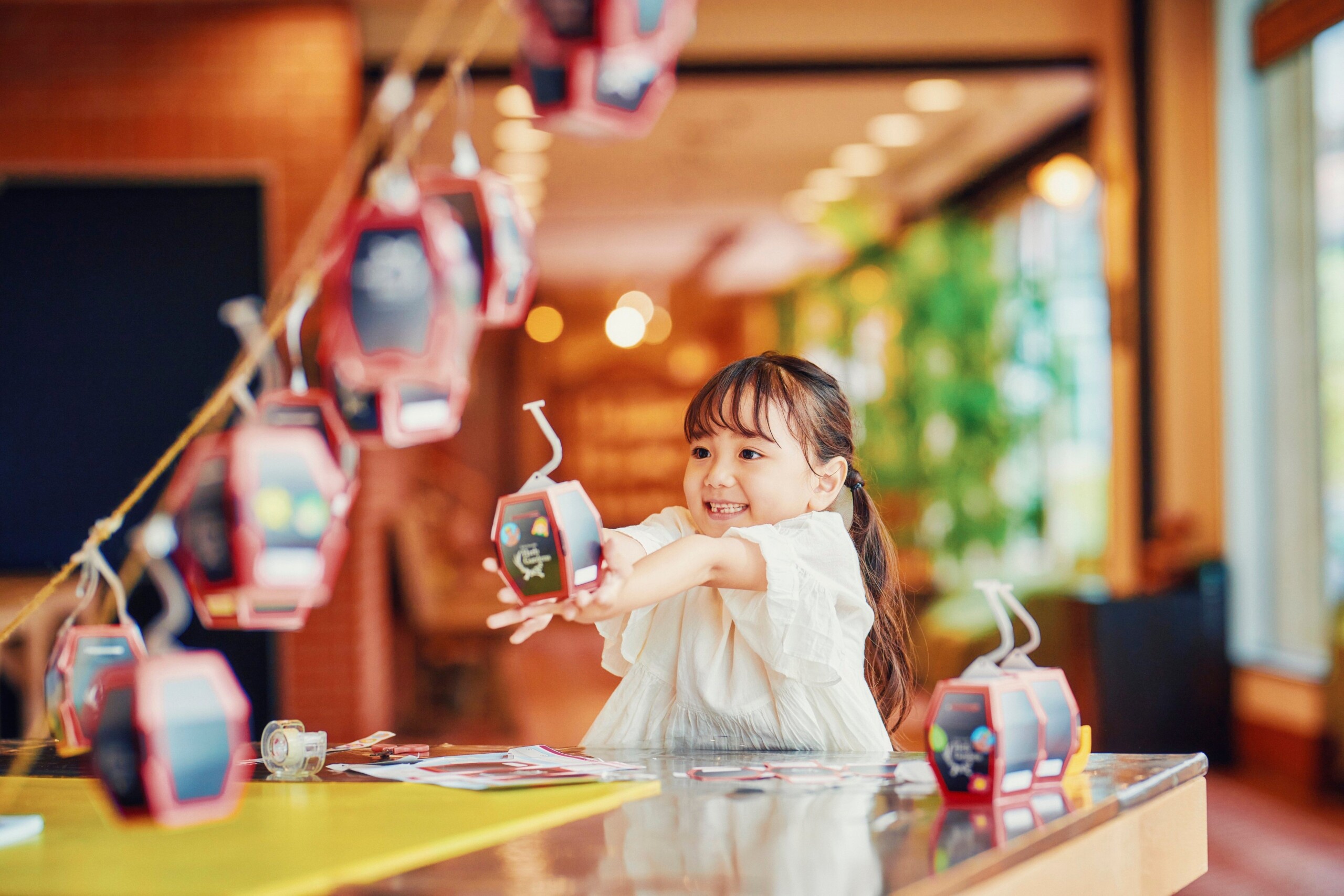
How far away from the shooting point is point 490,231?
41.8 inches

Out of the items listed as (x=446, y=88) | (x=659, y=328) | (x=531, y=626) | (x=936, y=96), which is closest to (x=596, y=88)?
(x=446, y=88)

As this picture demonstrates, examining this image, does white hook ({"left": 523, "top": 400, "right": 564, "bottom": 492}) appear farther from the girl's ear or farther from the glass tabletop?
the girl's ear

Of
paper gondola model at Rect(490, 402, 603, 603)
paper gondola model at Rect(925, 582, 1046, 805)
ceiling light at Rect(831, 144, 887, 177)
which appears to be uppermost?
ceiling light at Rect(831, 144, 887, 177)

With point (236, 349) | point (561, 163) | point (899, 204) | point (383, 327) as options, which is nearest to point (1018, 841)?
point (383, 327)

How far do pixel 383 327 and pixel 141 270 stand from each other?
444 cm

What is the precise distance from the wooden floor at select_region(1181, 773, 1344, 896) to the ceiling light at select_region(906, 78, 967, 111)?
10.4 feet

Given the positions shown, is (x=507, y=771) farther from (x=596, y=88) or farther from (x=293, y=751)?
(x=596, y=88)

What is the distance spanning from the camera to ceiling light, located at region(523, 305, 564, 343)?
12273 mm

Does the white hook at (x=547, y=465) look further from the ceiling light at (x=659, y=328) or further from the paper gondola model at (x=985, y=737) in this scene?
the ceiling light at (x=659, y=328)

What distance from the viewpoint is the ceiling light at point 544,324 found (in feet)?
40.3

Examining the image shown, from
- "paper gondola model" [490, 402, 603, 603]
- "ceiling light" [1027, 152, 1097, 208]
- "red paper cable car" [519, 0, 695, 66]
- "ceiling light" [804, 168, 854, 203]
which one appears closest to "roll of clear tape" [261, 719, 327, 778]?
"paper gondola model" [490, 402, 603, 603]

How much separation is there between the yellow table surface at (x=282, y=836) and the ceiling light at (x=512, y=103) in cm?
460

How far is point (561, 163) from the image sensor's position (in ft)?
24.9

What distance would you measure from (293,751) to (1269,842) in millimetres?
3201
